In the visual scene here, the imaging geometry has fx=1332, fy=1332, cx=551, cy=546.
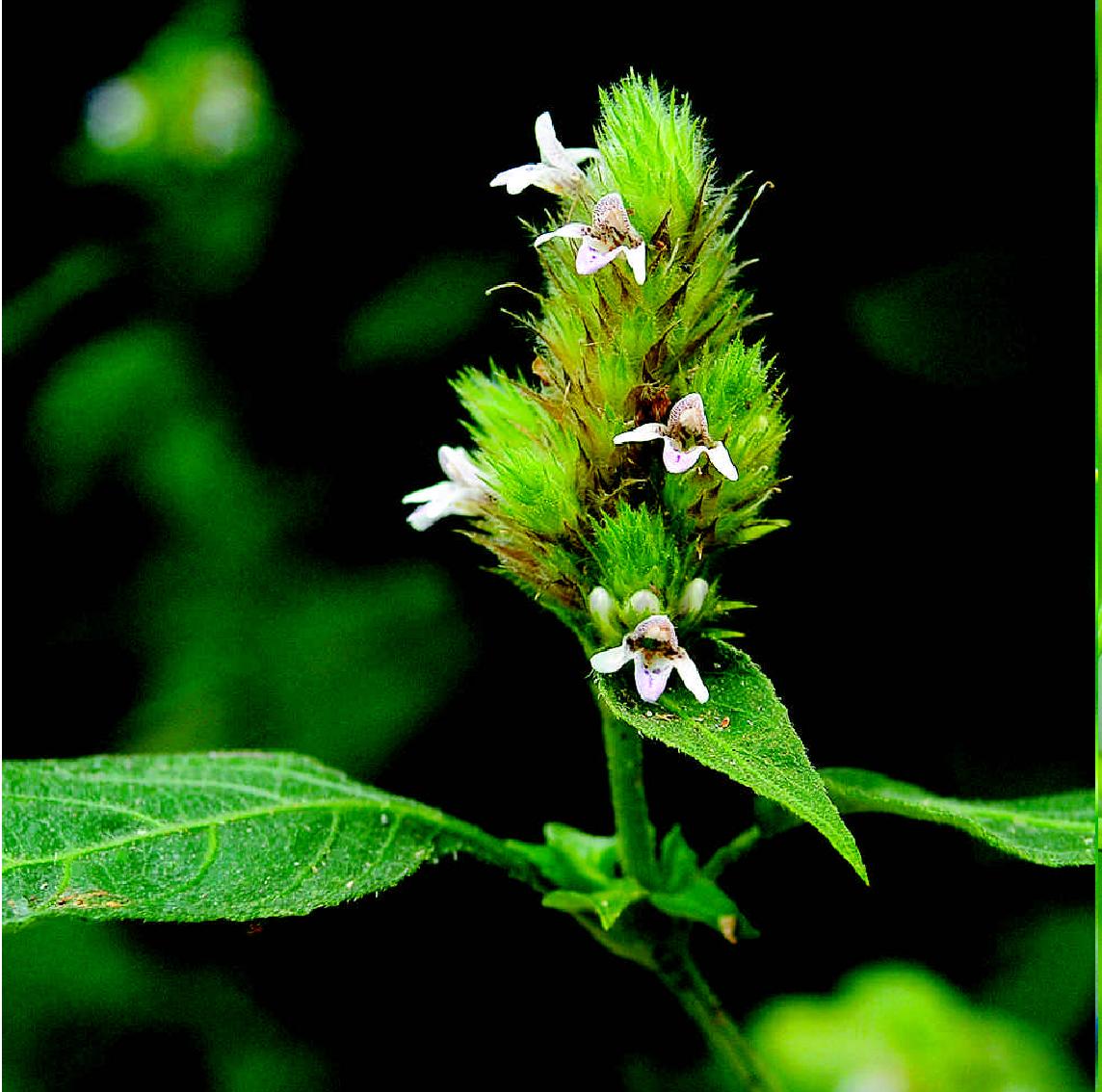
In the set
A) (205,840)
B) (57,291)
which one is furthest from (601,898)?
(57,291)

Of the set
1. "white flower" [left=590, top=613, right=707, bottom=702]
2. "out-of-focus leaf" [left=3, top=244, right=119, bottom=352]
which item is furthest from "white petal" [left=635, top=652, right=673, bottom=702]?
"out-of-focus leaf" [left=3, top=244, right=119, bottom=352]

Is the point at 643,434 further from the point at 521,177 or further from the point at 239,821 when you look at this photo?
the point at 239,821

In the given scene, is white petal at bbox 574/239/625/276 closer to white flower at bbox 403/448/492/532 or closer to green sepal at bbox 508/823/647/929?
white flower at bbox 403/448/492/532

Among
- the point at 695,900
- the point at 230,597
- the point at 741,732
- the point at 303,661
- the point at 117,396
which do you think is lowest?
the point at 695,900

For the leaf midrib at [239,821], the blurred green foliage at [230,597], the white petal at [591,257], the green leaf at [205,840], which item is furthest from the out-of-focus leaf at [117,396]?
the white petal at [591,257]

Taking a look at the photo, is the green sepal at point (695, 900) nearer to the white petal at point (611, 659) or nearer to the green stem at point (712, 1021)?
the green stem at point (712, 1021)

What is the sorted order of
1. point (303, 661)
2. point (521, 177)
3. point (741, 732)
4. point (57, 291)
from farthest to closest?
point (57, 291) < point (303, 661) < point (521, 177) < point (741, 732)

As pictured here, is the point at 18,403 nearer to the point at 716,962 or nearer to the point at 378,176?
the point at 378,176
